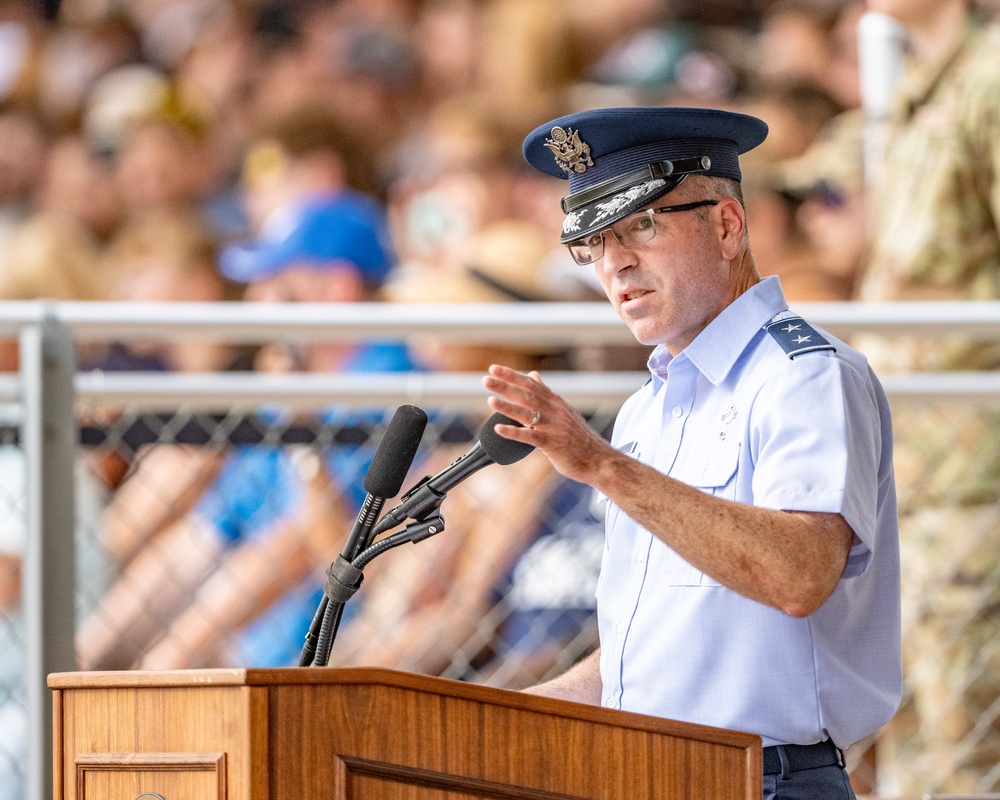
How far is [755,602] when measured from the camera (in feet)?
5.00

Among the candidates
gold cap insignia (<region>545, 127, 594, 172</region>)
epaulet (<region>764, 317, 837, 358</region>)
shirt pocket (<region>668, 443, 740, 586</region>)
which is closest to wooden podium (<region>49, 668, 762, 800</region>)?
shirt pocket (<region>668, 443, 740, 586</region>)

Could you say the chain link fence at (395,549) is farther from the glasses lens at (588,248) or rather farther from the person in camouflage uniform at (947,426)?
the glasses lens at (588,248)

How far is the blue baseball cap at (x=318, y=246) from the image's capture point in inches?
150

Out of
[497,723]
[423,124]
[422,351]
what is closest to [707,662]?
[497,723]

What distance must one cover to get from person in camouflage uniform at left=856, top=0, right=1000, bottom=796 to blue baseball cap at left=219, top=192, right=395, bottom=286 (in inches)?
52.5

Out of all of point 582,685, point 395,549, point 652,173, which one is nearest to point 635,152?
point 652,173

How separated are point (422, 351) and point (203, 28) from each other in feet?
6.15

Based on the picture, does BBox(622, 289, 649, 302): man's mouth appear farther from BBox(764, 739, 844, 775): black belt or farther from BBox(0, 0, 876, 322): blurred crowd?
BBox(0, 0, 876, 322): blurred crowd

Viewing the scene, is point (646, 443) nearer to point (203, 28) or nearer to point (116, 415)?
point (116, 415)

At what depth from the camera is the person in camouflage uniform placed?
8.84ft

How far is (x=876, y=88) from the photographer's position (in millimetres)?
3752

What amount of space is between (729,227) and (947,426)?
1.18 metres

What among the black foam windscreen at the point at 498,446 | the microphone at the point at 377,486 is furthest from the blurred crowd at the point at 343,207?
the black foam windscreen at the point at 498,446

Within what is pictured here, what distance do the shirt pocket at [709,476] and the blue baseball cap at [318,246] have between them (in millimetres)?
2265
